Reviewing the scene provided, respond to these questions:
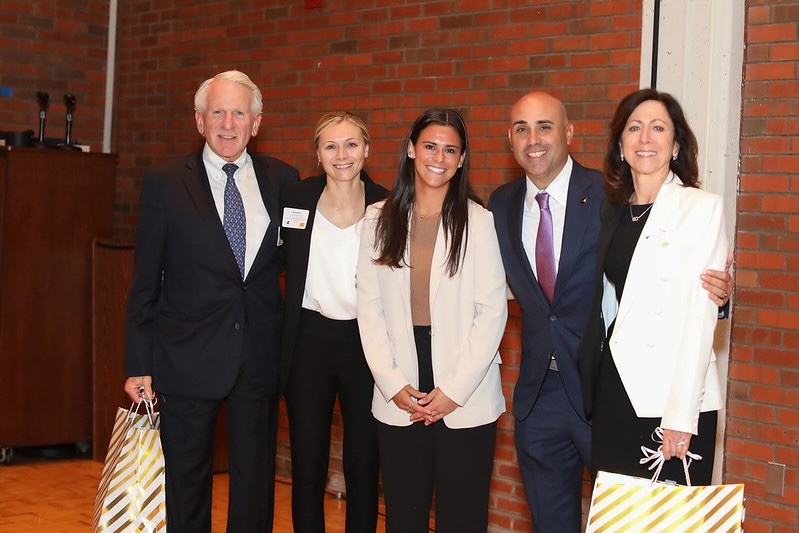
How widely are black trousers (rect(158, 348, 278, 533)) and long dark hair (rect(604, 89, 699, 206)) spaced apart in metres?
1.44

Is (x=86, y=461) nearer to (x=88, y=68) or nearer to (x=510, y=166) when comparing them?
(x=88, y=68)

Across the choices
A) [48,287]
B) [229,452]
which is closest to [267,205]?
[229,452]

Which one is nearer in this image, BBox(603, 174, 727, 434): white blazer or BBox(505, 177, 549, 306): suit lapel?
BBox(603, 174, 727, 434): white blazer

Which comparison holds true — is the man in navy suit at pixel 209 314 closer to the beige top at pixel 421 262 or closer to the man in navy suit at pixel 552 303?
the beige top at pixel 421 262

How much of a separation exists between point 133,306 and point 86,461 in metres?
3.00

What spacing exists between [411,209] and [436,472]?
2.90ft

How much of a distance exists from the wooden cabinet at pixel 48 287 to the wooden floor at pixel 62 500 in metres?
0.22

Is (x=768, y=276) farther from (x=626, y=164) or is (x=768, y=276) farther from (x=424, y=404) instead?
(x=424, y=404)

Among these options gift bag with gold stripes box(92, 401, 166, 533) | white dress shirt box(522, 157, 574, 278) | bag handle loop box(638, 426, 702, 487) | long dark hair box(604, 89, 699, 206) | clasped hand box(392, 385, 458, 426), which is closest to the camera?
bag handle loop box(638, 426, 702, 487)

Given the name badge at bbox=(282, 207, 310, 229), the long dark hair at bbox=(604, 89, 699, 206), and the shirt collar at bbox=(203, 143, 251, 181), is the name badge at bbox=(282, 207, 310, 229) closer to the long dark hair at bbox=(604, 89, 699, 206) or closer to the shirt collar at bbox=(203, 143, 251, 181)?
the shirt collar at bbox=(203, 143, 251, 181)

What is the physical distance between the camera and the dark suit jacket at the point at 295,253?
11.8ft

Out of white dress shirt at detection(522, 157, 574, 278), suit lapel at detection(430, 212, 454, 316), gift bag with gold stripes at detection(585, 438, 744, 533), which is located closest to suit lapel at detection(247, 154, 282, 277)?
suit lapel at detection(430, 212, 454, 316)

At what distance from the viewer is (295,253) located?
3617 mm

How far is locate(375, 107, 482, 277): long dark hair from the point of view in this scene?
3291mm
